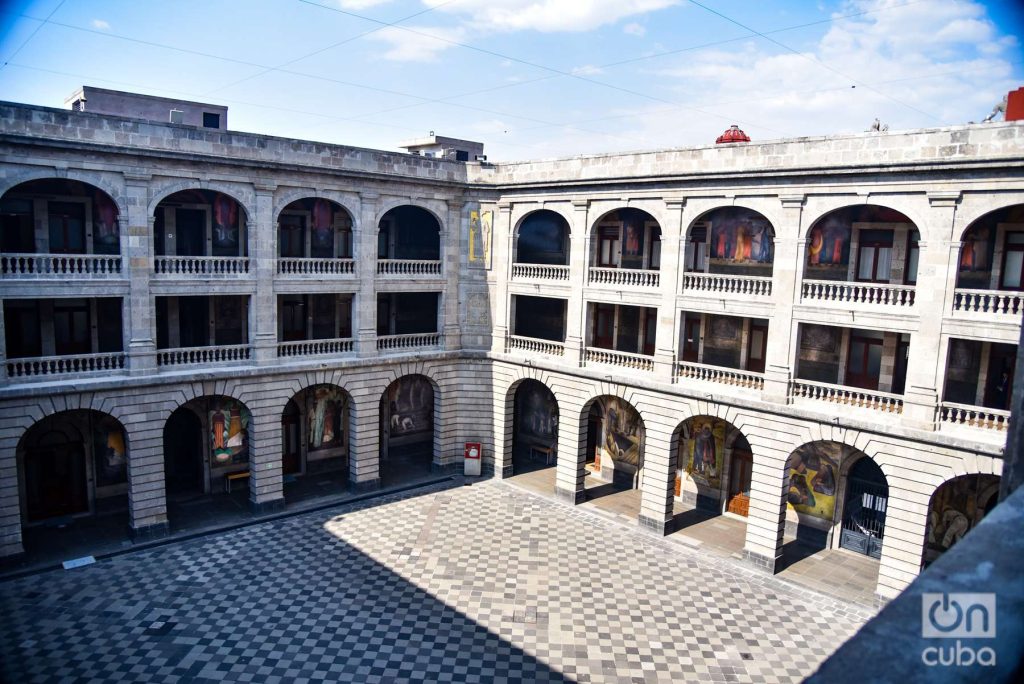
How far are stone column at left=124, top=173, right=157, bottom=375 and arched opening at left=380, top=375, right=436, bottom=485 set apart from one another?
12.5 meters

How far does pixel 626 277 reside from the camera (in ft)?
93.6

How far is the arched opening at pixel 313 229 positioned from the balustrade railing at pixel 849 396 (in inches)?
740

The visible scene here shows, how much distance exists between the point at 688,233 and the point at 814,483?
10.6 m

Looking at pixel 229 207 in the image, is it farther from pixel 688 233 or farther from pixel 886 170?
pixel 886 170

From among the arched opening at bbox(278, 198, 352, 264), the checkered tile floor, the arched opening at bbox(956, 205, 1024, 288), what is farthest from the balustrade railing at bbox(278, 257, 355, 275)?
the arched opening at bbox(956, 205, 1024, 288)

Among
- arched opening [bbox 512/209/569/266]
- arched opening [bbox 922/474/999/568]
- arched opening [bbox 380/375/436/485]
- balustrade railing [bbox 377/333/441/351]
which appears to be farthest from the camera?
arched opening [bbox 380/375/436/485]

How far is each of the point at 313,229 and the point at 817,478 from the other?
2217 cm

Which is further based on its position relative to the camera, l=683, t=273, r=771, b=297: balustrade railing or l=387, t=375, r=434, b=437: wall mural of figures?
l=387, t=375, r=434, b=437: wall mural of figures

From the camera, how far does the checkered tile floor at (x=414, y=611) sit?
1848 cm

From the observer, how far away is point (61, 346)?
→ 1017 inches

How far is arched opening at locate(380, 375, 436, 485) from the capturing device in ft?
115

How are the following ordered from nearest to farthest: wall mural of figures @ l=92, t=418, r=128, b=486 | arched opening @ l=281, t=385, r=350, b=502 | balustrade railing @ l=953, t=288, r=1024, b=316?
balustrade railing @ l=953, t=288, r=1024, b=316, wall mural of figures @ l=92, t=418, r=128, b=486, arched opening @ l=281, t=385, r=350, b=502

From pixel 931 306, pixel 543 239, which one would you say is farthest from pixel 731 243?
pixel 543 239

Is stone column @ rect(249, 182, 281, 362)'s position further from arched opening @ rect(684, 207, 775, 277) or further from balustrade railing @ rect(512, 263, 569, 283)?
arched opening @ rect(684, 207, 775, 277)
